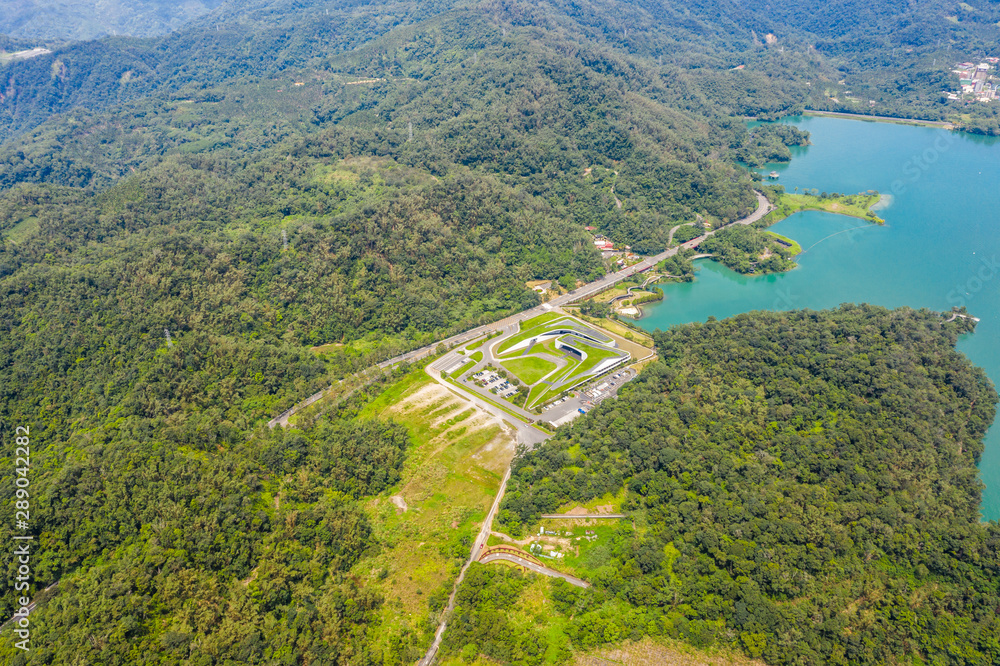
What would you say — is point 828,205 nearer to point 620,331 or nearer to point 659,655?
point 620,331

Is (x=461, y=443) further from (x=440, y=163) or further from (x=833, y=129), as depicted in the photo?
(x=833, y=129)

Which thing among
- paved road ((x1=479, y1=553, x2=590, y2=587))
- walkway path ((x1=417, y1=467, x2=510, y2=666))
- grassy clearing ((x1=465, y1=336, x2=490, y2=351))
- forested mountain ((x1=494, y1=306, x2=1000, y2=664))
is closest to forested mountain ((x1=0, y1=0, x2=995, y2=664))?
forested mountain ((x1=494, y1=306, x2=1000, y2=664))

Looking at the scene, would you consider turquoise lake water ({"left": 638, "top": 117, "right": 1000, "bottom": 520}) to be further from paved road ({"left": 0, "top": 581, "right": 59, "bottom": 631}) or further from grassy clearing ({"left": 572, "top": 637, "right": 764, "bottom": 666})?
paved road ({"left": 0, "top": 581, "right": 59, "bottom": 631})

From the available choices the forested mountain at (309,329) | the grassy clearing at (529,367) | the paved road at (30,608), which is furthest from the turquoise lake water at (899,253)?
the paved road at (30,608)

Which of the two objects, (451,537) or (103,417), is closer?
(451,537)

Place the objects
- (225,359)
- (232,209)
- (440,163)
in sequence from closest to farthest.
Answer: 1. (225,359)
2. (232,209)
3. (440,163)

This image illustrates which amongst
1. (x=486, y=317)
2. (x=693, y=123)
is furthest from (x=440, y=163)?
(x=693, y=123)

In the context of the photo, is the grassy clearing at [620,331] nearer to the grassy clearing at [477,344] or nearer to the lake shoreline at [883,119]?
the grassy clearing at [477,344]
